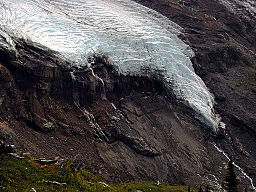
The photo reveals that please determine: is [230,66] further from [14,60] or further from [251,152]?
[14,60]

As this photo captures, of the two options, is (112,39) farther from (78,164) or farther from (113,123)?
(78,164)

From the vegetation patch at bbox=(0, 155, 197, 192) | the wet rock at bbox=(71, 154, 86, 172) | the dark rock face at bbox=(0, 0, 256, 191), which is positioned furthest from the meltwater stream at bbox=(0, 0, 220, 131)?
the vegetation patch at bbox=(0, 155, 197, 192)

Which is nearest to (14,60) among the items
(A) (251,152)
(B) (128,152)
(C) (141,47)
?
(B) (128,152)

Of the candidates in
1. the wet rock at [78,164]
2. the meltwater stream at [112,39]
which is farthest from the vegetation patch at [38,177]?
the meltwater stream at [112,39]

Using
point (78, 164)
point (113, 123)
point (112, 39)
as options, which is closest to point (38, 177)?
point (78, 164)

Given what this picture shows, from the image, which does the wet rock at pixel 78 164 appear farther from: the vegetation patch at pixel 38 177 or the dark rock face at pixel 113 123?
the vegetation patch at pixel 38 177

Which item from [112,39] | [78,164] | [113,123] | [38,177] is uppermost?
[112,39]
